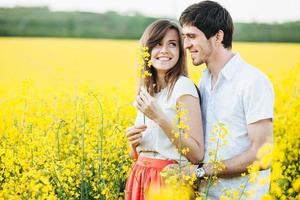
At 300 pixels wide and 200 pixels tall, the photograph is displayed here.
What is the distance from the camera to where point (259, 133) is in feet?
10.1

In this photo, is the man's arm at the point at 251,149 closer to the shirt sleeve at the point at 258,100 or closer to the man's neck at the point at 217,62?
the shirt sleeve at the point at 258,100

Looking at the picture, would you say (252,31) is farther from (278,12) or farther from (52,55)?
(52,55)

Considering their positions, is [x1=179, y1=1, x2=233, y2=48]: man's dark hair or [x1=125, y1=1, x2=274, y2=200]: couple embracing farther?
[x1=179, y1=1, x2=233, y2=48]: man's dark hair

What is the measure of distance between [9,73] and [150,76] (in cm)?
506

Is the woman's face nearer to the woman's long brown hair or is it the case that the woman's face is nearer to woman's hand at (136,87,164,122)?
the woman's long brown hair

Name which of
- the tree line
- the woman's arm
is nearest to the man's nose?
the woman's arm

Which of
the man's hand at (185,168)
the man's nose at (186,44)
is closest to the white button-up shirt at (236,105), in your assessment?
the man's hand at (185,168)

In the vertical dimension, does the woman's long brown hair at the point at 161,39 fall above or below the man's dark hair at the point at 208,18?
below

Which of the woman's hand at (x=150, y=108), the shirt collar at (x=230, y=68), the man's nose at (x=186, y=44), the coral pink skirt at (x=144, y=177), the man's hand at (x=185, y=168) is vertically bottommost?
the coral pink skirt at (x=144, y=177)

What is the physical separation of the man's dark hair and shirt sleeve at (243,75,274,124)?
388 millimetres

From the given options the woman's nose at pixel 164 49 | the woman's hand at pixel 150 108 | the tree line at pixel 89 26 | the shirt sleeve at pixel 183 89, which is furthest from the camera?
the tree line at pixel 89 26

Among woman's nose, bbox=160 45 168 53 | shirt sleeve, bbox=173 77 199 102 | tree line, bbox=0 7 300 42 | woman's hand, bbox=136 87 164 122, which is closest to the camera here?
woman's hand, bbox=136 87 164 122

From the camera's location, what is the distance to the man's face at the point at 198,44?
3.32 metres

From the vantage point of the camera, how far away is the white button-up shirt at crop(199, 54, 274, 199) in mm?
3082
